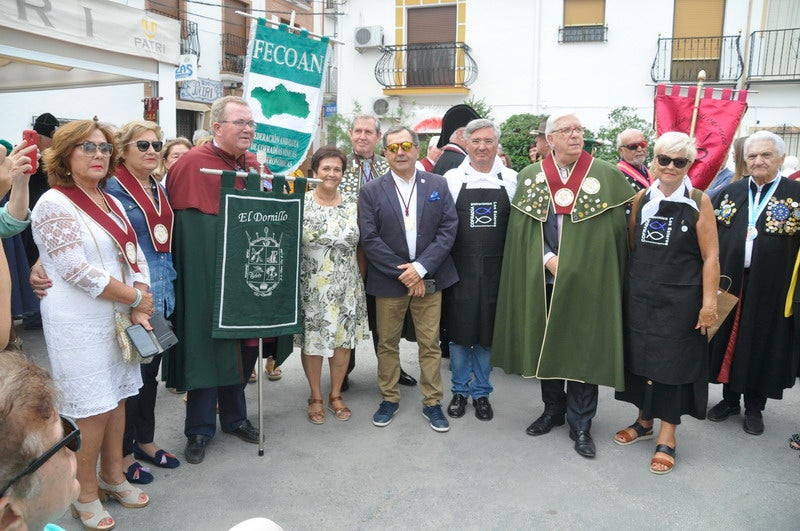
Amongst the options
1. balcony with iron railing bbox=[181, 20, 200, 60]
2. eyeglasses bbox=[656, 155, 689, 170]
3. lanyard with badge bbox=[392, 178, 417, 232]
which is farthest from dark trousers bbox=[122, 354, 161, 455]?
balcony with iron railing bbox=[181, 20, 200, 60]

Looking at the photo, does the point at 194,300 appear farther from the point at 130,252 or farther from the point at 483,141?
the point at 483,141

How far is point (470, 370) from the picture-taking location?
4.56m

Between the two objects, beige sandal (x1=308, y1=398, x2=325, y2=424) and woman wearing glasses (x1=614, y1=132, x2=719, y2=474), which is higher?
woman wearing glasses (x1=614, y1=132, x2=719, y2=474)

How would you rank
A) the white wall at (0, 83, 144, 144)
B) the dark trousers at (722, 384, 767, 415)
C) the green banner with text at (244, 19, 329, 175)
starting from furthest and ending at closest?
the white wall at (0, 83, 144, 144), the green banner with text at (244, 19, 329, 175), the dark trousers at (722, 384, 767, 415)

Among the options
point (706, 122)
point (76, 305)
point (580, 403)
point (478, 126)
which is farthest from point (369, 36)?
point (76, 305)

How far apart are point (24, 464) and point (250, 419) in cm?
333

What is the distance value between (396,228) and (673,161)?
173cm

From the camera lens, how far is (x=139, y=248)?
10.7 ft

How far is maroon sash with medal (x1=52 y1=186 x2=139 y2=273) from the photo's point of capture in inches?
115

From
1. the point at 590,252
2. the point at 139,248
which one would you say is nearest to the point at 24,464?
the point at 139,248

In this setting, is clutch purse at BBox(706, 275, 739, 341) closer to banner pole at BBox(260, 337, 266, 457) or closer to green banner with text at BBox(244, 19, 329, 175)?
banner pole at BBox(260, 337, 266, 457)

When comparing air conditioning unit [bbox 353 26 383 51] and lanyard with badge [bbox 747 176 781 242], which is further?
air conditioning unit [bbox 353 26 383 51]

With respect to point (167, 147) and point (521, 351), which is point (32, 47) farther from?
point (521, 351)

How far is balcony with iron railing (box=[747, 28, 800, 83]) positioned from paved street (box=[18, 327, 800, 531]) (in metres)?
13.2
